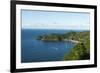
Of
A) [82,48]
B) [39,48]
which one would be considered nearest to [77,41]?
[82,48]

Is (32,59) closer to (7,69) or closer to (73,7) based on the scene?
(7,69)

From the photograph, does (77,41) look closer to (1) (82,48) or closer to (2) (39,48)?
(1) (82,48)

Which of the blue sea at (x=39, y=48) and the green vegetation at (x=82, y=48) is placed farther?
the green vegetation at (x=82, y=48)

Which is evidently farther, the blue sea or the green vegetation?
the green vegetation
